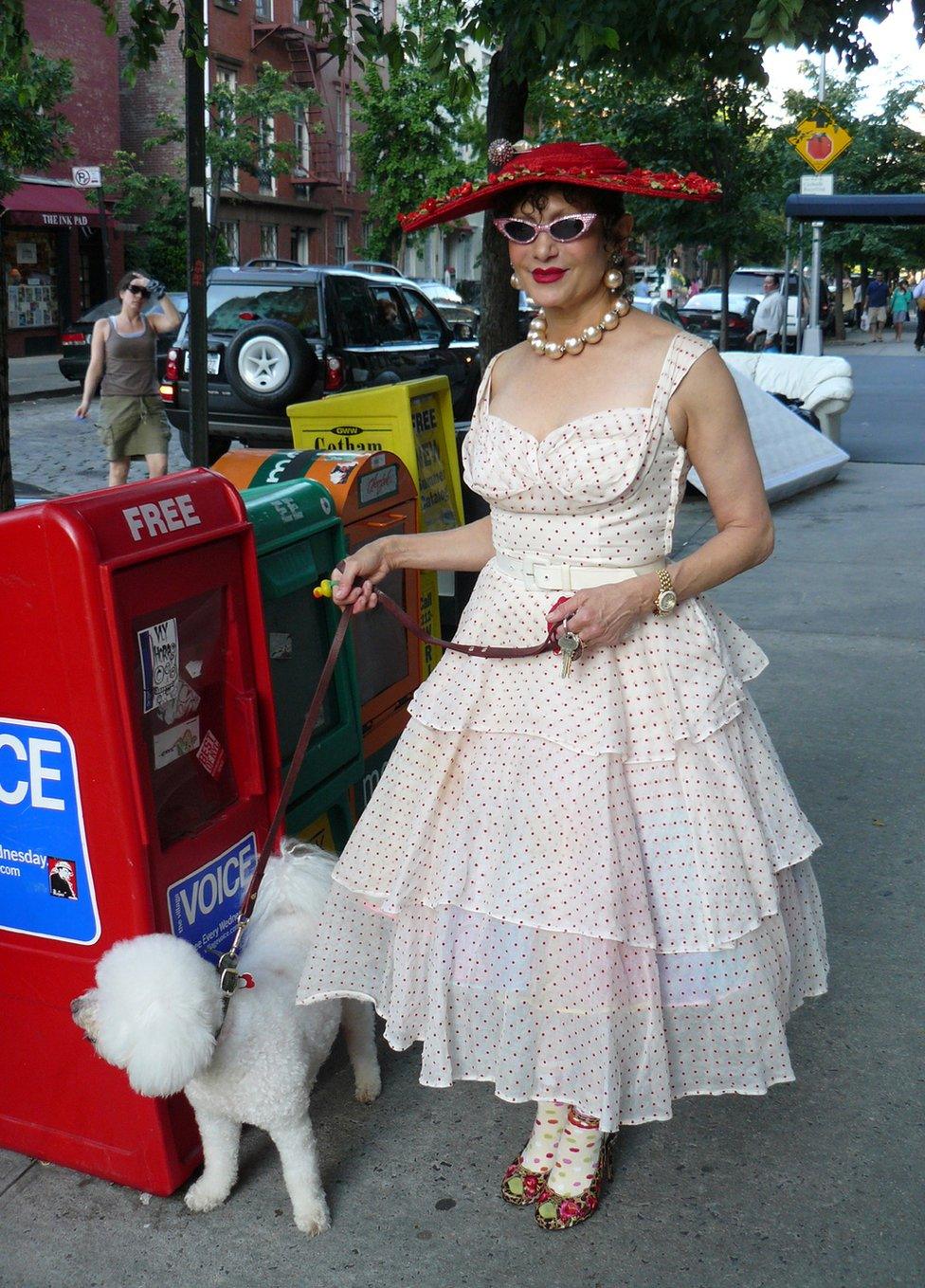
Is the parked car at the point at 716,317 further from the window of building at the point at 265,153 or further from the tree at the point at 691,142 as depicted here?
the window of building at the point at 265,153

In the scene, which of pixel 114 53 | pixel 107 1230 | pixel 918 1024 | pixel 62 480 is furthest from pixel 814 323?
pixel 114 53

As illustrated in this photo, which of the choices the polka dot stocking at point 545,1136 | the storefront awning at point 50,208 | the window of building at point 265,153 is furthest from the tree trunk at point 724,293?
the polka dot stocking at point 545,1136

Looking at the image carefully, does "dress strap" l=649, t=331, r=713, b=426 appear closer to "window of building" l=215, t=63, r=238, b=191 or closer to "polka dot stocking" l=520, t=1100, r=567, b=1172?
"polka dot stocking" l=520, t=1100, r=567, b=1172

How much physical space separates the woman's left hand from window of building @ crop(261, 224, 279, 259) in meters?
37.7

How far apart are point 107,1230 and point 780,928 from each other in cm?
143

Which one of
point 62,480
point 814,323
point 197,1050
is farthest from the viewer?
point 814,323

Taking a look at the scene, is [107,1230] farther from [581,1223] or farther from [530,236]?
[530,236]

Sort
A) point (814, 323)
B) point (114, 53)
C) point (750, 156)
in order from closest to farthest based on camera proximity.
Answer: point (750, 156)
point (814, 323)
point (114, 53)

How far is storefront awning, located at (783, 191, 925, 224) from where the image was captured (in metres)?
14.5

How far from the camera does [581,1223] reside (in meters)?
2.54

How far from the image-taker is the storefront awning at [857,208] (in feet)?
47.6

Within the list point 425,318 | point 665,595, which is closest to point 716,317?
point 425,318

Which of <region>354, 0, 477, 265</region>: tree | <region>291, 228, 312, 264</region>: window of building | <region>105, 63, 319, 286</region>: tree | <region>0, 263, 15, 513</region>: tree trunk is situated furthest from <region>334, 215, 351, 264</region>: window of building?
<region>0, 263, 15, 513</region>: tree trunk

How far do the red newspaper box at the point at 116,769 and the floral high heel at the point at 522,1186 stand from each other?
0.64 meters
